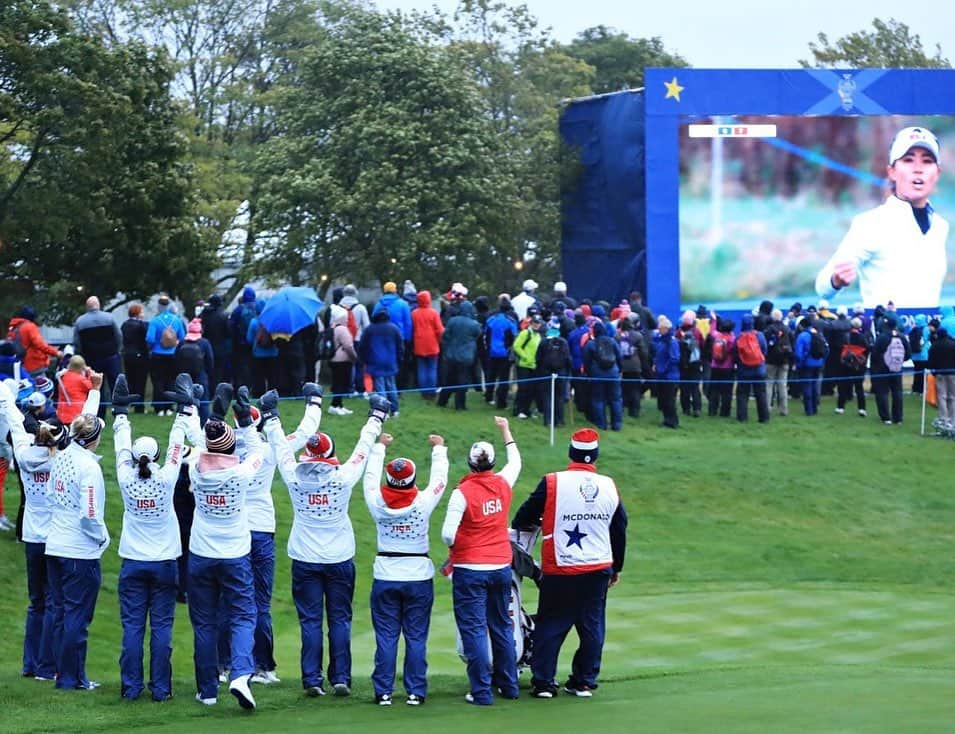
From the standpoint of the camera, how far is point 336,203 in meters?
35.1

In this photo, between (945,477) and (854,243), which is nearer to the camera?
(945,477)

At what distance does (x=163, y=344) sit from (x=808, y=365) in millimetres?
11427

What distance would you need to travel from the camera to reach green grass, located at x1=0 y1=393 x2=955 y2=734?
11.1 m

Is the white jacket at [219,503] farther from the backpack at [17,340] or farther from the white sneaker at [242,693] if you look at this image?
the backpack at [17,340]

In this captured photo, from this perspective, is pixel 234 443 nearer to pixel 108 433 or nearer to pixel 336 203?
pixel 108 433

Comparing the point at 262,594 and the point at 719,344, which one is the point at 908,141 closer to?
the point at 719,344

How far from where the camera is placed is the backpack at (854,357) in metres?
28.4

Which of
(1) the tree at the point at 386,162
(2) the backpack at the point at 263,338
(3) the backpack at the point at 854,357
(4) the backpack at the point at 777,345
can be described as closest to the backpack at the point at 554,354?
(2) the backpack at the point at 263,338

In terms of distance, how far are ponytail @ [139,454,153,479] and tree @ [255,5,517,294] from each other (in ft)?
77.2

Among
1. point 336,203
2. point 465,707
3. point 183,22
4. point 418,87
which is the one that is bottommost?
point 465,707

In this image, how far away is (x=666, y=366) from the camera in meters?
26.1

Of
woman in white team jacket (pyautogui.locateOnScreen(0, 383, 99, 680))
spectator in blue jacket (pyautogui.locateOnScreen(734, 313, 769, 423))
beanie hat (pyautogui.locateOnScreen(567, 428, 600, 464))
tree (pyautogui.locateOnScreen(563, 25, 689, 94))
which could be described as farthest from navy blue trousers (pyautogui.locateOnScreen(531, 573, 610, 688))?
tree (pyautogui.locateOnScreen(563, 25, 689, 94))

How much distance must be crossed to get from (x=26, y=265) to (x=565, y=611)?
65.2ft

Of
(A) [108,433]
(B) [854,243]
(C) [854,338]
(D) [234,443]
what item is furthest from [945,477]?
(D) [234,443]
